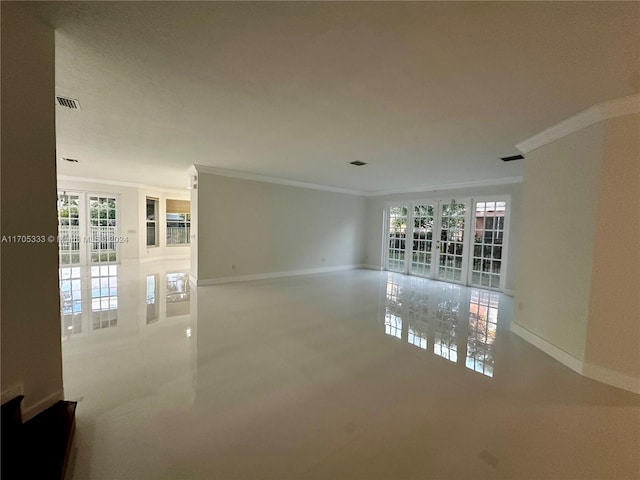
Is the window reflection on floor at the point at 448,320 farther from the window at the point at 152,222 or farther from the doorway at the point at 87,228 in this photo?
the doorway at the point at 87,228

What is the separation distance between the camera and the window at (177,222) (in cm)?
957

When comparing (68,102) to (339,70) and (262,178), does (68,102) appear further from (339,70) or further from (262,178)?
(262,178)

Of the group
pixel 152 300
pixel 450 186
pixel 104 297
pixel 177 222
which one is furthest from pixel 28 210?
pixel 177 222

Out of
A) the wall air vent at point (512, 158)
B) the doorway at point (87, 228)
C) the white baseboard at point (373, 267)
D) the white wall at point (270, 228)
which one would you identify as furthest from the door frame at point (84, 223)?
the wall air vent at point (512, 158)

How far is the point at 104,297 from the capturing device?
4.69 meters

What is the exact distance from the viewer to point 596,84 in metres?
2.08

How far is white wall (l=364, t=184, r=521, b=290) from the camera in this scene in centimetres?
560

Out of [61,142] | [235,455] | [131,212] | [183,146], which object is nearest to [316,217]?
[183,146]

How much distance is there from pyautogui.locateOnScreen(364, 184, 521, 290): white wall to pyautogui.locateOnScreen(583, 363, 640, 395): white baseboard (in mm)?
3428

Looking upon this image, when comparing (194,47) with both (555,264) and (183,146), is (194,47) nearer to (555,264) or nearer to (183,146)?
(183,146)

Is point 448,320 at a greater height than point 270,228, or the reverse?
point 270,228

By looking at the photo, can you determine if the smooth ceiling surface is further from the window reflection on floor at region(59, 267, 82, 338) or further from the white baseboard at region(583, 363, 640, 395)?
the window reflection on floor at region(59, 267, 82, 338)

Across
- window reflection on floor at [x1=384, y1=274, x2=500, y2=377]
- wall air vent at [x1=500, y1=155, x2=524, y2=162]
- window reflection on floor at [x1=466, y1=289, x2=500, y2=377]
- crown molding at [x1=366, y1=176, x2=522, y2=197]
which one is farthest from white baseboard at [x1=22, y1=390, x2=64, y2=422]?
crown molding at [x1=366, y1=176, x2=522, y2=197]

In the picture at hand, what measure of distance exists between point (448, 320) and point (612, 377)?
172 centimetres
